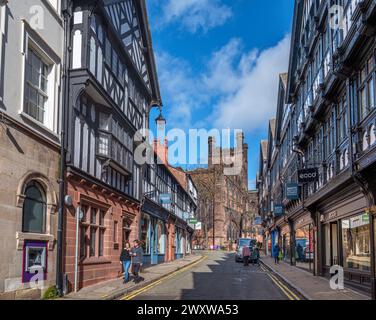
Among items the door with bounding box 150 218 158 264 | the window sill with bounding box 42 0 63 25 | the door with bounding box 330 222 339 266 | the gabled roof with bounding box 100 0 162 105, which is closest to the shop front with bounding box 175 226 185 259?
the door with bounding box 150 218 158 264

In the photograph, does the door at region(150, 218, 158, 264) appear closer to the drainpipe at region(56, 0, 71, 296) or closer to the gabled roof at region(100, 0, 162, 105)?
the gabled roof at region(100, 0, 162, 105)

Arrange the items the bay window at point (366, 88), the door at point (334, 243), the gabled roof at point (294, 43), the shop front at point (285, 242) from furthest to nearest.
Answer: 1. the shop front at point (285, 242)
2. the gabled roof at point (294, 43)
3. the door at point (334, 243)
4. the bay window at point (366, 88)

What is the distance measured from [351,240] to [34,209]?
11009 mm

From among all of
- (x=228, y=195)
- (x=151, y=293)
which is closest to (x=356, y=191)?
(x=151, y=293)

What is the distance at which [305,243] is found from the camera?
1110 inches

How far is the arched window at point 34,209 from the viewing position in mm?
12102

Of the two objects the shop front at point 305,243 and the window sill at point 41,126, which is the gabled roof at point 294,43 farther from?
the window sill at point 41,126

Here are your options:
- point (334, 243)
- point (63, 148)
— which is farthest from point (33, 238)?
point (334, 243)

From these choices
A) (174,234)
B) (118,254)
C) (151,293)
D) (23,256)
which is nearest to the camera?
(23,256)

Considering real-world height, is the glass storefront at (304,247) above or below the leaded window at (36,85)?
below

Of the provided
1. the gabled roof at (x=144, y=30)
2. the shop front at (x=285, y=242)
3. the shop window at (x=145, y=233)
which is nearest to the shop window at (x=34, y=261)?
the gabled roof at (x=144, y=30)
